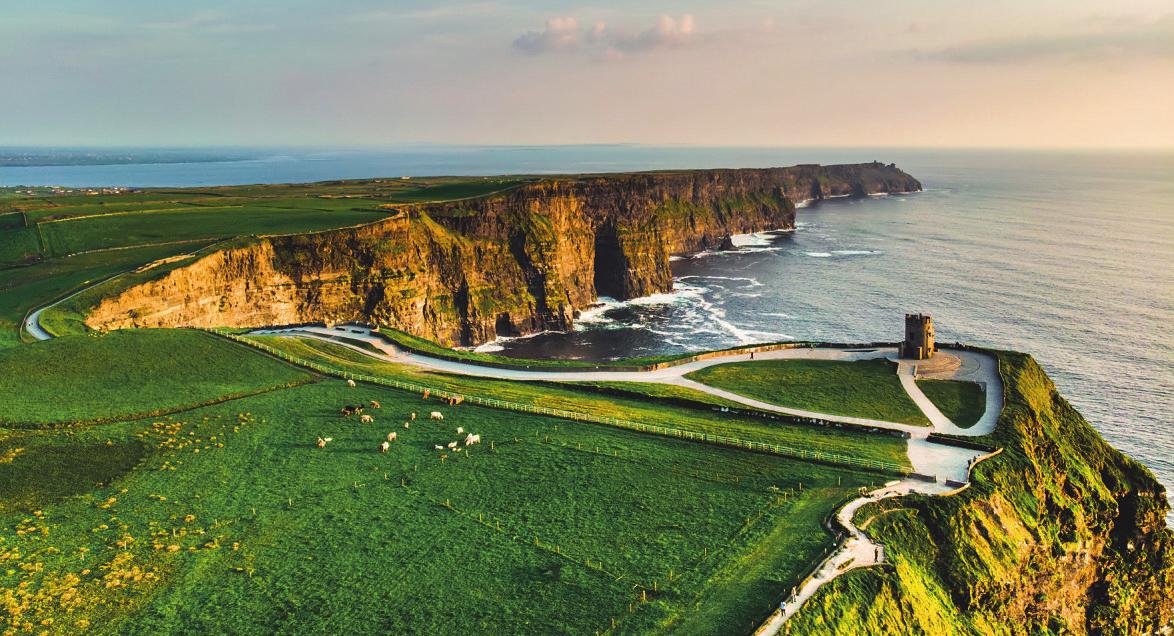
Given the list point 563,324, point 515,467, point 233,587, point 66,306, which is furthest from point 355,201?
point 233,587

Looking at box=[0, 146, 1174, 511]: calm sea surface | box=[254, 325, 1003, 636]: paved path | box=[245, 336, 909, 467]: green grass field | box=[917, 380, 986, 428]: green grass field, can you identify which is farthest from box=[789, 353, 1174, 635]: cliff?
box=[0, 146, 1174, 511]: calm sea surface

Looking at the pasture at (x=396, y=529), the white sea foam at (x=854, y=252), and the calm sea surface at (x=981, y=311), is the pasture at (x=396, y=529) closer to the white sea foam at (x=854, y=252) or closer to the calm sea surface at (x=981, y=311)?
the calm sea surface at (x=981, y=311)

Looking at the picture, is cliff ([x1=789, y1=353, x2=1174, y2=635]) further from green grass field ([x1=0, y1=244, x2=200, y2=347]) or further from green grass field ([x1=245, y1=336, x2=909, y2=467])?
green grass field ([x1=0, y1=244, x2=200, y2=347])

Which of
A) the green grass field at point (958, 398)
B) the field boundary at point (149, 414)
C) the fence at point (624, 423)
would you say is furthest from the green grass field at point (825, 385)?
the field boundary at point (149, 414)

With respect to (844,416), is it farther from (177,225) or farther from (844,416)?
(177,225)

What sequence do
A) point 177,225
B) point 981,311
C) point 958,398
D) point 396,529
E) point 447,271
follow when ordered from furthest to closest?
point 981,311 → point 447,271 → point 177,225 → point 958,398 → point 396,529

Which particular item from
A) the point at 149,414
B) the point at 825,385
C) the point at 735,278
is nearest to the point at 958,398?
the point at 825,385

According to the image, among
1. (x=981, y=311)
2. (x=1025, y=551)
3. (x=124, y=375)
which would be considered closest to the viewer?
(x=1025, y=551)
